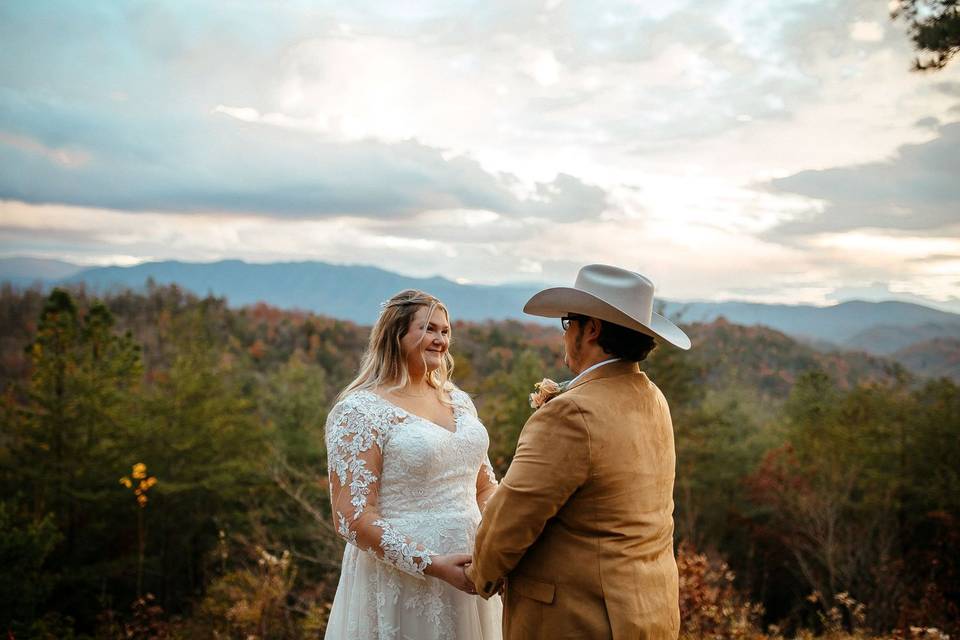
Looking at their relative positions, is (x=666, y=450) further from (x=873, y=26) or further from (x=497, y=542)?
(x=873, y=26)

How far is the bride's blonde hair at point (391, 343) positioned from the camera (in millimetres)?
3225

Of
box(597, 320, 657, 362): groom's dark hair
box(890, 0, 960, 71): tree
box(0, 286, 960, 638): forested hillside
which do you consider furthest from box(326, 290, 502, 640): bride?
box(0, 286, 960, 638): forested hillside

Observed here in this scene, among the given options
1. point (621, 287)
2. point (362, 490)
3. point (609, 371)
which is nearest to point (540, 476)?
point (609, 371)

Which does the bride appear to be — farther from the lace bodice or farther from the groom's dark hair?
the groom's dark hair

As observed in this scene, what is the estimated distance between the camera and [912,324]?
55.0m

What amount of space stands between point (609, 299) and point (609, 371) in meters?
0.24

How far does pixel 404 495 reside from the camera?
3.07 metres

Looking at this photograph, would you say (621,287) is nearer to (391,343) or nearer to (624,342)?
(624,342)

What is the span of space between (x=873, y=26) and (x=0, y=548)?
14.5 metres

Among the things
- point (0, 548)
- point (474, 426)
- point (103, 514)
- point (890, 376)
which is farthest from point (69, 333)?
point (890, 376)

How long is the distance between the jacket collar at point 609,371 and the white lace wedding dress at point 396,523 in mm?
933

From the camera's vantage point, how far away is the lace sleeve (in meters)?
2.88

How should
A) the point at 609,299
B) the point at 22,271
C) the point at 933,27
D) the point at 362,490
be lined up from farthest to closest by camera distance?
Answer: the point at 22,271, the point at 933,27, the point at 362,490, the point at 609,299

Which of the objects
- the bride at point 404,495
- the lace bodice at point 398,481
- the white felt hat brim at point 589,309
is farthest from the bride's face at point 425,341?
the white felt hat brim at point 589,309
